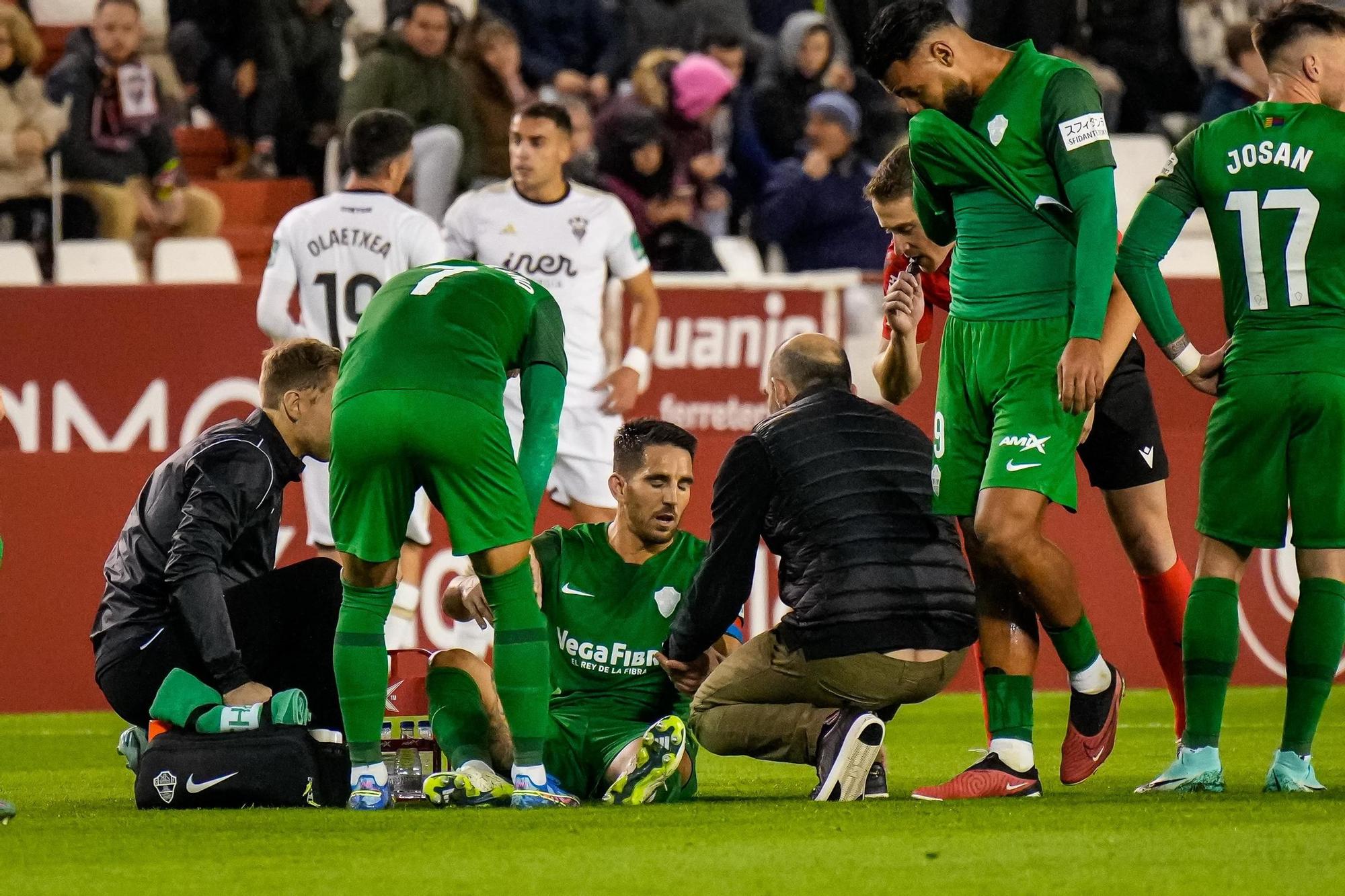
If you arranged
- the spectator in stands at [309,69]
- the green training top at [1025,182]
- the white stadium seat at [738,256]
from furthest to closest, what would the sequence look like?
1. the spectator in stands at [309,69]
2. the white stadium seat at [738,256]
3. the green training top at [1025,182]

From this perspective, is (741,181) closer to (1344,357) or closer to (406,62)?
(406,62)

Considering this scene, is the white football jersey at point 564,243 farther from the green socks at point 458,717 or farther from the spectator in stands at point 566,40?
the spectator in stands at point 566,40

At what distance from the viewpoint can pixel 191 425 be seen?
11.4 m

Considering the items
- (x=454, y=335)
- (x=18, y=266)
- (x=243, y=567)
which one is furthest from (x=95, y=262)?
(x=454, y=335)

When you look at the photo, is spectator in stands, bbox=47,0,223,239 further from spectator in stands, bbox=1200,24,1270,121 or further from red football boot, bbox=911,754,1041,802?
red football boot, bbox=911,754,1041,802

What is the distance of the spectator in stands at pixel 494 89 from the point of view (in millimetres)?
13594

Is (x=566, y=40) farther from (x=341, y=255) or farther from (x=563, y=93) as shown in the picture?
(x=341, y=255)

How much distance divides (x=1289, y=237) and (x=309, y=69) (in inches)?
380

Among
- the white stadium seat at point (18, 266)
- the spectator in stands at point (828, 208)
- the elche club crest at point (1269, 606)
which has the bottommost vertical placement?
the elche club crest at point (1269, 606)

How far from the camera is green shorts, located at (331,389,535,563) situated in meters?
5.50

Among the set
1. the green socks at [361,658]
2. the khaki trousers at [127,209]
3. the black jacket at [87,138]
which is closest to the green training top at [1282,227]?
the green socks at [361,658]

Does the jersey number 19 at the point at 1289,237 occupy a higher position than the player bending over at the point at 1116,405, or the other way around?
the jersey number 19 at the point at 1289,237

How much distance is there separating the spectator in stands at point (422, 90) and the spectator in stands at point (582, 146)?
2.54 ft

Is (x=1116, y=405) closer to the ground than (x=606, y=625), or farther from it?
farther from it
